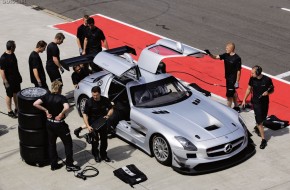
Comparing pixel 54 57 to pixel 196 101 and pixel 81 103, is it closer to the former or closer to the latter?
pixel 81 103

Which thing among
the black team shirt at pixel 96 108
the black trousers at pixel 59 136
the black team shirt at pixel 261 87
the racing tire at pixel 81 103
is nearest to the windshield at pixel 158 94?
the black team shirt at pixel 96 108

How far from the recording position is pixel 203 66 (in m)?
17.9

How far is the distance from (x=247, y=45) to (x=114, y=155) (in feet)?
28.1

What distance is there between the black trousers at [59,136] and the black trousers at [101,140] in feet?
1.77

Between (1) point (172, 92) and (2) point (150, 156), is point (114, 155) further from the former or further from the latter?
(1) point (172, 92)

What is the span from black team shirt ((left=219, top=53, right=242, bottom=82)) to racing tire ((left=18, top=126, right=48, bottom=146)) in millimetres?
4833

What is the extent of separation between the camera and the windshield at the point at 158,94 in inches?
504

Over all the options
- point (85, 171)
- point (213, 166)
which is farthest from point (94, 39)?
point (213, 166)

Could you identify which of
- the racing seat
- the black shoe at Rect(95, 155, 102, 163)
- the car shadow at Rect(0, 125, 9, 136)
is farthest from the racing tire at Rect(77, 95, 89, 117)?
the black shoe at Rect(95, 155, 102, 163)

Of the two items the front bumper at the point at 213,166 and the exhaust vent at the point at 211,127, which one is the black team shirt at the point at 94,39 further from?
the front bumper at the point at 213,166

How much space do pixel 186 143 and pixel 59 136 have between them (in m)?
2.41

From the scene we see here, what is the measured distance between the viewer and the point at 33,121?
1161 centimetres

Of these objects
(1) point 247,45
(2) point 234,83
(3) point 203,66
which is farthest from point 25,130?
(1) point 247,45

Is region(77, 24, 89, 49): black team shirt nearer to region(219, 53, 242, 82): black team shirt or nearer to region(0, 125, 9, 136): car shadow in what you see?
region(0, 125, 9, 136): car shadow
